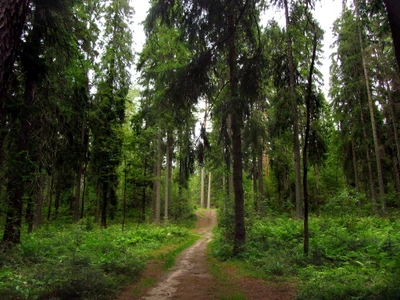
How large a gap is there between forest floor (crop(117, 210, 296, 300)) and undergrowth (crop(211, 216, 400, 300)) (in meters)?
0.53

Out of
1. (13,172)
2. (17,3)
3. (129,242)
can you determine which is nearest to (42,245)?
(13,172)

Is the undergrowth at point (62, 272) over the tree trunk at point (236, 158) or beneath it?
beneath

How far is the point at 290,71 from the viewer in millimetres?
13844

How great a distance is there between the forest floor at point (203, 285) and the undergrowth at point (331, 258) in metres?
0.53

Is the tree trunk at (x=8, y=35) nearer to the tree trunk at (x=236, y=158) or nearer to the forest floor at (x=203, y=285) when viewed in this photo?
the forest floor at (x=203, y=285)

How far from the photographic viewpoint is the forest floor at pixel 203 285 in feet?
19.0

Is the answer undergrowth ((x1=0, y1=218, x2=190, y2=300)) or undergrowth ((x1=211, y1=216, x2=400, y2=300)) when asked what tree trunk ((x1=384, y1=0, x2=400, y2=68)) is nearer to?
undergrowth ((x1=211, y1=216, x2=400, y2=300))

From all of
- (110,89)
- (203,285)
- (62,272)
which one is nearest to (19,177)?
(62,272)

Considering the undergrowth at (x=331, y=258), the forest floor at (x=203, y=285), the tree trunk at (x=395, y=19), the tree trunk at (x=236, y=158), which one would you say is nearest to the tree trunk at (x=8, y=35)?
the tree trunk at (x=395, y=19)

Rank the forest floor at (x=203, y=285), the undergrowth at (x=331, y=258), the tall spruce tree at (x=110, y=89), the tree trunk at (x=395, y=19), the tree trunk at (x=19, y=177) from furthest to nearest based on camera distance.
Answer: the tall spruce tree at (x=110, y=89)
the tree trunk at (x=19, y=177)
the forest floor at (x=203, y=285)
the undergrowth at (x=331, y=258)
the tree trunk at (x=395, y=19)

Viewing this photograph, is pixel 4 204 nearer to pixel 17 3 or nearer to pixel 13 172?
pixel 13 172

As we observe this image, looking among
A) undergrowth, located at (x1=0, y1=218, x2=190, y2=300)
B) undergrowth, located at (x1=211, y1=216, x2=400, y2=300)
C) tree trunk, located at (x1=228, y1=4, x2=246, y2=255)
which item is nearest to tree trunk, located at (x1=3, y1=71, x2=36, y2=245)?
undergrowth, located at (x1=0, y1=218, x2=190, y2=300)

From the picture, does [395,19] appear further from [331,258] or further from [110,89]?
[110,89]

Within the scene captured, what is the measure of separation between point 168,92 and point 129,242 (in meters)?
7.26
